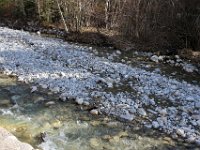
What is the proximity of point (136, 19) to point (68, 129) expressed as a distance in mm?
8621

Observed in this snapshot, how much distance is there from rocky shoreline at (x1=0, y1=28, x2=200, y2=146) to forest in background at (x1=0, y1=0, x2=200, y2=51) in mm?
1953

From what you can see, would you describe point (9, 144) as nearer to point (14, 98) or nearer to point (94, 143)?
point (94, 143)

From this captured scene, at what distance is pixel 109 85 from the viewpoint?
11359 millimetres

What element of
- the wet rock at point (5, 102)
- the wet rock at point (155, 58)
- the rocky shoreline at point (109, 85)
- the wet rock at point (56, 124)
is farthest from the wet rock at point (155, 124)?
the wet rock at point (155, 58)

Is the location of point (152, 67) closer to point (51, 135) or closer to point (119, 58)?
point (119, 58)

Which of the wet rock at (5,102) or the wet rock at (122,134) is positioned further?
the wet rock at (5,102)

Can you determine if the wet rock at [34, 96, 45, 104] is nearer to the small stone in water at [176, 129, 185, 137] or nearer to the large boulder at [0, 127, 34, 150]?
the large boulder at [0, 127, 34, 150]

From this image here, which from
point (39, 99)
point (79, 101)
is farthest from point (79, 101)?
point (39, 99)

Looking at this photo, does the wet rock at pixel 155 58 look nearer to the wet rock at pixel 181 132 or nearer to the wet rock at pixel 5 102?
the wet rock at pixel 181 132

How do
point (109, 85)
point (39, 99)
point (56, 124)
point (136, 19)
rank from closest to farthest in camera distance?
point (56, 124) < point (39, 99) < point (109, 85) < point (136, 19)

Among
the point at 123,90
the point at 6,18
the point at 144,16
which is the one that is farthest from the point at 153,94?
the point at 6,18

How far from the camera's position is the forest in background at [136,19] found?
15.3 meters

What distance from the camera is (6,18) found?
21.2m

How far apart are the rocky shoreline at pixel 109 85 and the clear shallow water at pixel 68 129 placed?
364 millimetres
